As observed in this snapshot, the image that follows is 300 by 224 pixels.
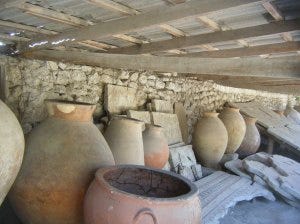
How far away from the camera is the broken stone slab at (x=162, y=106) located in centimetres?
552

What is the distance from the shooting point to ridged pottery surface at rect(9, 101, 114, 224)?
240cm

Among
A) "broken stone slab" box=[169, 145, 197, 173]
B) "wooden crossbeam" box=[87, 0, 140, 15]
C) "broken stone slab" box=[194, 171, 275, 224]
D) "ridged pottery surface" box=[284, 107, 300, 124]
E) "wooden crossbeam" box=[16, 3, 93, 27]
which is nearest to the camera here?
"wooden crossbeam" box=[87, 0, 140, 15]

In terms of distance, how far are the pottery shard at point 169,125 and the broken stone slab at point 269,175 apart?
1304 mm

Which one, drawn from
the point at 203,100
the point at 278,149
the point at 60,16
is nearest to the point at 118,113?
the point at 60,16

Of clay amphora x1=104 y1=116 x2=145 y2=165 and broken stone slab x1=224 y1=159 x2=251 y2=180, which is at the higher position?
clay amphora x1=104 y1=116 x2=145 y2=165

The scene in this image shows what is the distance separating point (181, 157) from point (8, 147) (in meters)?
3.68

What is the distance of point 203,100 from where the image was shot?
733cm

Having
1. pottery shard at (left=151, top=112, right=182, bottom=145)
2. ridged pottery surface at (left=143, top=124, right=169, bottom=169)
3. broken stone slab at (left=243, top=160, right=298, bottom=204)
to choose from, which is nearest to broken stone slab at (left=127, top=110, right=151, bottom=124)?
pottery shard at (left=151, top=112, right=182, bottom=145)

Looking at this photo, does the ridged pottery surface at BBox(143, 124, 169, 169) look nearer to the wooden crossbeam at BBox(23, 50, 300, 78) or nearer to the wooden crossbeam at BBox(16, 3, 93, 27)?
the wooden crossbeam at BBox(23, 50, 300, 78)

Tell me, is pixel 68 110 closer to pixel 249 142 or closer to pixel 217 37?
pixel 217 37

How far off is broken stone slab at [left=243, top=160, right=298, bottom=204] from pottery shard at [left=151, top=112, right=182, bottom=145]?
130 cm

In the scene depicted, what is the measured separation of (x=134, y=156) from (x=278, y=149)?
587 cm

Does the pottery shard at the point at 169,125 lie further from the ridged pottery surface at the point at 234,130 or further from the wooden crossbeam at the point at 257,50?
the wooden crossbeam at the point at 257,50

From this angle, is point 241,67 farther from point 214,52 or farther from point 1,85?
point 1,85
